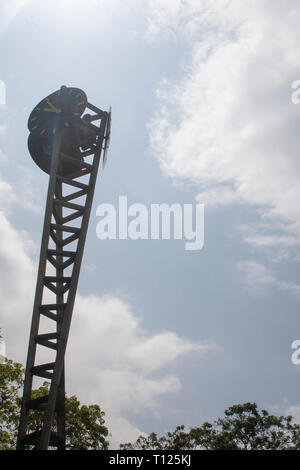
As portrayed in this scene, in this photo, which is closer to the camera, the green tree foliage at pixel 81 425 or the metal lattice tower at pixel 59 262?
the metal lattice tower at pixel 59 262

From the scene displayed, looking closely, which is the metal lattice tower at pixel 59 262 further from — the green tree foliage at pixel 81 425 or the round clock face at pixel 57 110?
the green tree foliage at pixel 81 425

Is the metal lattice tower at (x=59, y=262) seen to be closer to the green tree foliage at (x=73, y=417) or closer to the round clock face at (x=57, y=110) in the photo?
the round clock face at (x=57, y=110)

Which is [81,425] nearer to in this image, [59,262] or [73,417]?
[73,417]

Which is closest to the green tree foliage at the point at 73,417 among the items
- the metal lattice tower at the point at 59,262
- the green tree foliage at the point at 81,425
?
the green tree foliage at the point at 81,425

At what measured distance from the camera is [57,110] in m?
8.73

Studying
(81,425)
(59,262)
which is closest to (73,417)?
(81,425)

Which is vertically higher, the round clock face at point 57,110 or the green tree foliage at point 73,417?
the round clock face at point 57,110

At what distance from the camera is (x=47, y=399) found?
6594 mm

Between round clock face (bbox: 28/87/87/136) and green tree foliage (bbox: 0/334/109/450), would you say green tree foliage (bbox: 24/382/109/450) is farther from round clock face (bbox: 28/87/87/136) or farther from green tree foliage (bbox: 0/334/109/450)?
round clock face (bbox: 28/87/87/136)

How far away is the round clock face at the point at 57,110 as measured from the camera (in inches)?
343

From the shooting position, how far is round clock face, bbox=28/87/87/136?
8.71 meters

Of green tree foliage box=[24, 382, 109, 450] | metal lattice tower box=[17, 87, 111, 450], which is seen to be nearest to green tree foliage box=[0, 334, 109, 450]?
green tree foliage box=[24, 382, 109, 450]
